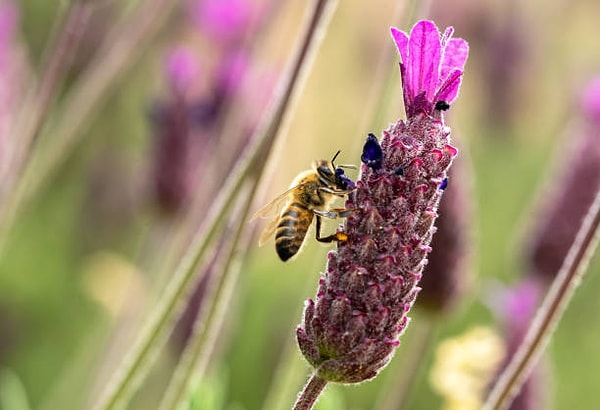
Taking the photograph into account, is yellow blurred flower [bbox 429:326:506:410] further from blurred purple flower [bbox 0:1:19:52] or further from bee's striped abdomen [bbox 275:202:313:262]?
blurred purple flower [bbox 0:1:19:52]

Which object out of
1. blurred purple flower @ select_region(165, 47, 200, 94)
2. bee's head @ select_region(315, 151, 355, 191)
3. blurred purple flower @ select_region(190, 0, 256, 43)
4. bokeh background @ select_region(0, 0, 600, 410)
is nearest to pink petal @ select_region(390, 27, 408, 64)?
bee's head @ select_region(315, 151, 355, 191)

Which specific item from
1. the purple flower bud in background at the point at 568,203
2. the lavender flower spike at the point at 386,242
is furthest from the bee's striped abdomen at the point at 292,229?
the purple flower bud in background at the point at 568,203

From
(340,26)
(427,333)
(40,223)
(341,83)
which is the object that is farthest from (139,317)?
(340,26)

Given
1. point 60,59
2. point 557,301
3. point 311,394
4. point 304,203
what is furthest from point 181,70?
point 311,394

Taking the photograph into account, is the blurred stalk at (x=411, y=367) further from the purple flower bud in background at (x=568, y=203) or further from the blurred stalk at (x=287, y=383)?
the purple flower bud in background at (x=568, y=203)

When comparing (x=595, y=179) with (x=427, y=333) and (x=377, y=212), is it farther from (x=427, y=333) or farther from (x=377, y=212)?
(x=377, y=212)

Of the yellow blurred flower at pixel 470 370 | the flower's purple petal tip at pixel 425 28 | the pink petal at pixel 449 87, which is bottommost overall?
the yellow blurred flower at pixel 470 370
